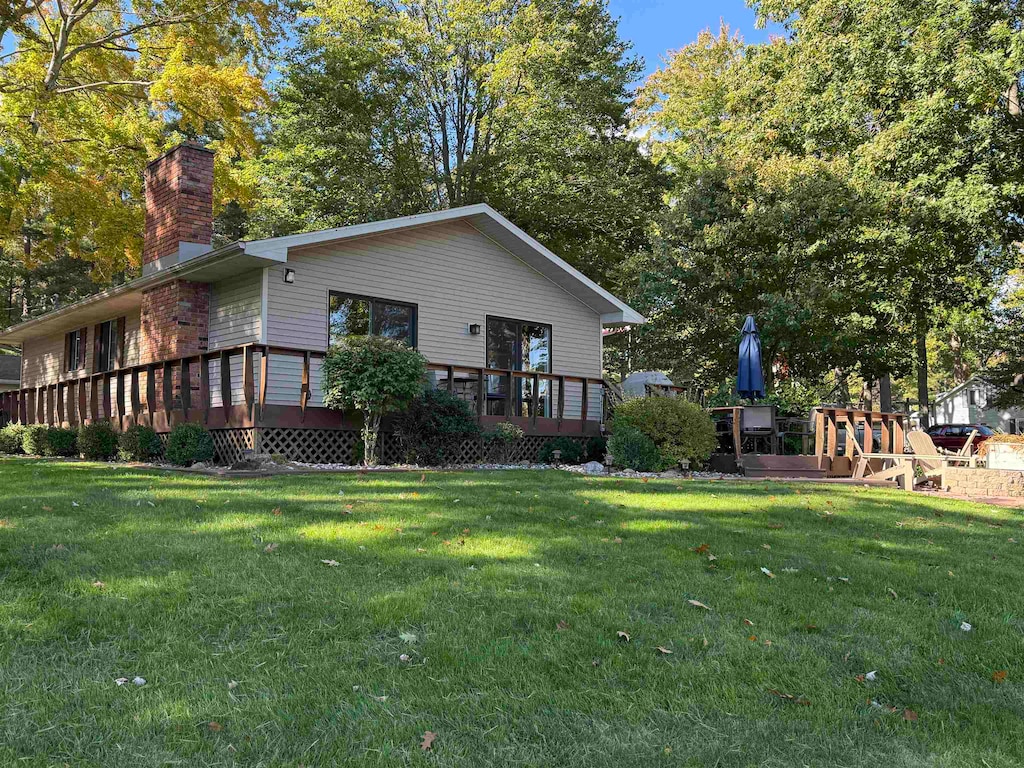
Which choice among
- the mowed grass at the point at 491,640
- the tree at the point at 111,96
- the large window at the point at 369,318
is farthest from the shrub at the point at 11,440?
the mowed grass at the point at 491,640

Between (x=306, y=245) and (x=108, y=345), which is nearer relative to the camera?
(x=306, y=245)

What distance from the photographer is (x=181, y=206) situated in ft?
41.7

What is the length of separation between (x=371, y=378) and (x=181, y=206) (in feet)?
18.0

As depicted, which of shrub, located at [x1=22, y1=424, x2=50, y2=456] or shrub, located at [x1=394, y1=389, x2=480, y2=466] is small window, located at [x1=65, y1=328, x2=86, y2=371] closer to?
shrub, located at [x1=22, y1=424, x2=50, y2=456]

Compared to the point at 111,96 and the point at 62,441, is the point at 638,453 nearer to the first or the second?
the point at 62,441

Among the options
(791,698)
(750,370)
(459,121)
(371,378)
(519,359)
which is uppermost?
(459,121)

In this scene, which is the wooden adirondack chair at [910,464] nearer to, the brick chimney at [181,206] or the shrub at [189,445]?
the shrub at [189,445]

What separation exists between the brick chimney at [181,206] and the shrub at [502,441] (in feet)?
19.8

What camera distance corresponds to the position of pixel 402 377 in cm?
1024

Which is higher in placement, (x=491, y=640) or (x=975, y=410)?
(x=975, y=410)

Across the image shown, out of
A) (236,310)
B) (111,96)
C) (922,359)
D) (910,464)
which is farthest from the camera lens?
(922,359)

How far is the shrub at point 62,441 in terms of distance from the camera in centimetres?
1399

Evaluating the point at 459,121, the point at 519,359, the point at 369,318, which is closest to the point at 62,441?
the point at 369,318

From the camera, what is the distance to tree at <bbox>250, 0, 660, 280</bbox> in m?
22.6
